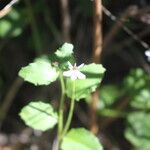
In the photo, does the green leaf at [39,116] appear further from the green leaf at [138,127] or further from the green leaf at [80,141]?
the green leaf at [138,127]

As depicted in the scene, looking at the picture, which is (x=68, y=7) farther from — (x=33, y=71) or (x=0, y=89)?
(x=33, y=71)

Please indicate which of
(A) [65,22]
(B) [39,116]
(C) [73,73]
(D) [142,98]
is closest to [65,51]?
(C) [73,73]

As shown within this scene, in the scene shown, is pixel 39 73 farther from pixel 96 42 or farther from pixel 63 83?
pixel 96 42

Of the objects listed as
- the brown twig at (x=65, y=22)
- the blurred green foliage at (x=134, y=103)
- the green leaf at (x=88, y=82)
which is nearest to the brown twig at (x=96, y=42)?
the blurred green foliage at (x=134, y=103)

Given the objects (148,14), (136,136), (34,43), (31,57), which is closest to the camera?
(148,14)

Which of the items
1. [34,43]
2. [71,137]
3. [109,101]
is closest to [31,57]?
[34,43]

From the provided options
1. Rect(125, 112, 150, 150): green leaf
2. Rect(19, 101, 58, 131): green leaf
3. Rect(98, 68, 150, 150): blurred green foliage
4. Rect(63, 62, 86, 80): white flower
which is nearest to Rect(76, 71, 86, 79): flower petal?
Rect(63, 62, 86, 80): white flower
